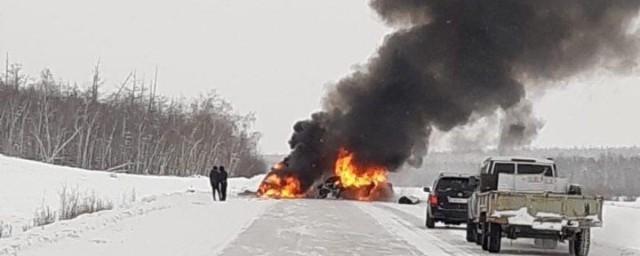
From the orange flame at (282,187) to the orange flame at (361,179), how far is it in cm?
280

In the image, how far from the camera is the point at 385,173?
183 feet

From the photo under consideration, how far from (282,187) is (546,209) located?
39.4 m

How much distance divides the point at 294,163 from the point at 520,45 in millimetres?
17343

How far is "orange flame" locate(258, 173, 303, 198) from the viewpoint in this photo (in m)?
57.0

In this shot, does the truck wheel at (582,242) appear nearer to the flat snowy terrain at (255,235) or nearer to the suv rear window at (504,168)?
the flat snowy terrain at (255,235)

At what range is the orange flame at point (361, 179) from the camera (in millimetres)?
55531

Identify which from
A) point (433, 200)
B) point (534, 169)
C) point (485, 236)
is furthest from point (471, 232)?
point (433, 200)

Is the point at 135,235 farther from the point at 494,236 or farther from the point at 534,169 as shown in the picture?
the point at 534,169

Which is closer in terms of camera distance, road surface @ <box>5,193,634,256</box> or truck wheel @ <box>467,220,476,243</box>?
road surface @ <box>5,193,634,256</box>

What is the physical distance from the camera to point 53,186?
52.8m

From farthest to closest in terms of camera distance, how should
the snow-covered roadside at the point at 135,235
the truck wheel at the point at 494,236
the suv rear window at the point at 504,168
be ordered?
1. the suv rear window at the point at 504,168
2. the truck wheel at the point at 494,236
3. the snow-covered roadside at the point at 135,235

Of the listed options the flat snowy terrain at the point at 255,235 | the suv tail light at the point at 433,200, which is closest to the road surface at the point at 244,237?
the flat snowy terrain at the point at 255,235

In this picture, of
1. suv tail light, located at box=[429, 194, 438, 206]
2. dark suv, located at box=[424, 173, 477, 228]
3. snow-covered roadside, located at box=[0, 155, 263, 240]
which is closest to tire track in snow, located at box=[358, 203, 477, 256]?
dark suv, located at box=[424, 173, 477, 228]

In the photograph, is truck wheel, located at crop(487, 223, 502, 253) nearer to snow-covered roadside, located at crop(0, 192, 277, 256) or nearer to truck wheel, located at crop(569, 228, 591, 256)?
truck wheel, located at crop(569, 228, 591, 256)
